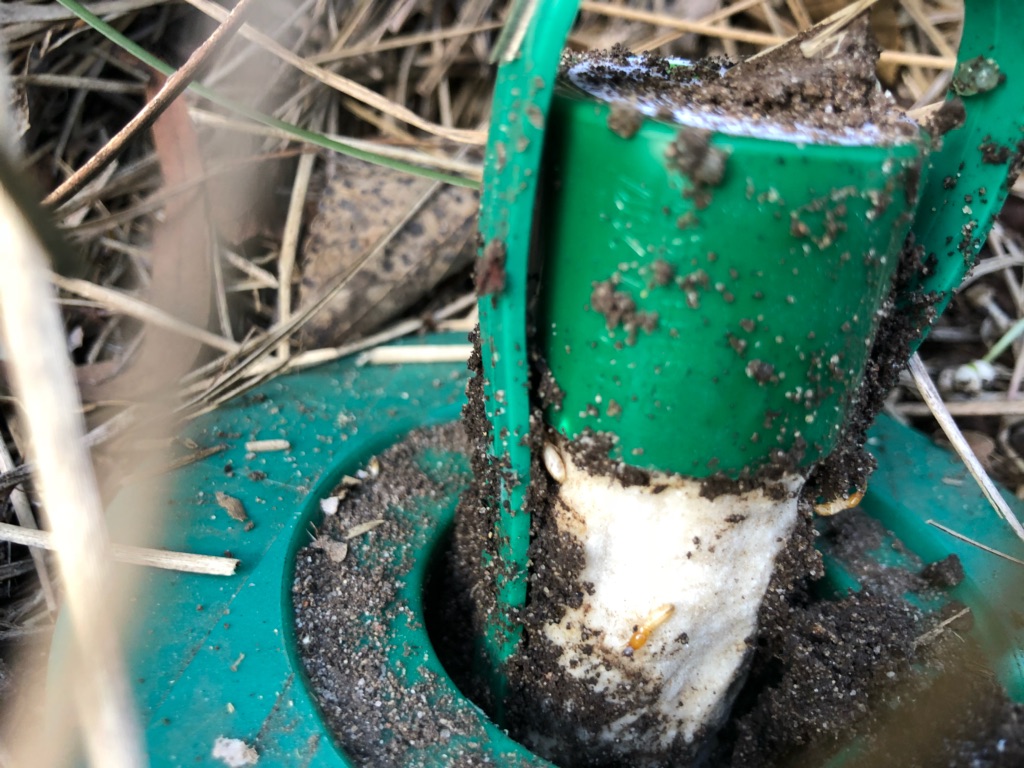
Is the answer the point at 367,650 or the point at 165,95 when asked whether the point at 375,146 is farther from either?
the point at 367,650

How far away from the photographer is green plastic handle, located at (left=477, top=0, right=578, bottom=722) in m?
0.68

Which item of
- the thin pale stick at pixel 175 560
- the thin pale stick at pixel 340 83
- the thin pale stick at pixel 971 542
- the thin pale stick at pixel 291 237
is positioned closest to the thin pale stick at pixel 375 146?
the thin pale stick at pixel 291 237

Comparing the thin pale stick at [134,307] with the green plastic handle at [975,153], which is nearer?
the green plastic handle at [975,153]

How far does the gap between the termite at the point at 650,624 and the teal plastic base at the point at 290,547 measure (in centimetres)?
17

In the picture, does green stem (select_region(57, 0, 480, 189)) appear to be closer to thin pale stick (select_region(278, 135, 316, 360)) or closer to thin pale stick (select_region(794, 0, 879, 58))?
thin pale stick (select_region(278, 135, 316, 360))

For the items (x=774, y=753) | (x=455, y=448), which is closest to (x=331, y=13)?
A: (x=455, y=448)

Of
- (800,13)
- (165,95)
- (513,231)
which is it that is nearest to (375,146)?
(165,95)

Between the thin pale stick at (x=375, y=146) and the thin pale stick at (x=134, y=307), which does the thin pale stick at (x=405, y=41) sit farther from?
the thin pale stick at (x=134, y=307)

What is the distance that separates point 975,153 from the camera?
0.88 m

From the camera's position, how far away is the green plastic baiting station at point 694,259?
693 mm

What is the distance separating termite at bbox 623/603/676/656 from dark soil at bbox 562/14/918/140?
0.51 metres

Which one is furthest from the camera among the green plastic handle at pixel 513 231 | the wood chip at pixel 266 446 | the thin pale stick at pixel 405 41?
the thin pale stick at pixel 405 41

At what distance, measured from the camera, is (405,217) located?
1.50 metres

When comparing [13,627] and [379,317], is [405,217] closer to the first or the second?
[379,317]
